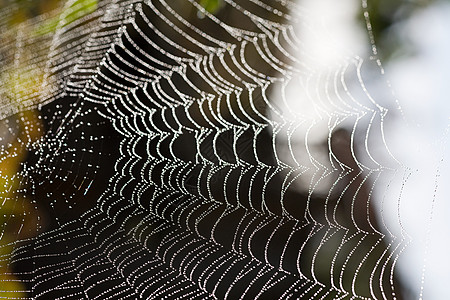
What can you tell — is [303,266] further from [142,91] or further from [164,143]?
[142,91]

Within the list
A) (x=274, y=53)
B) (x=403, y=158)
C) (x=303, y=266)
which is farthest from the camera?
(x=303, y=266)

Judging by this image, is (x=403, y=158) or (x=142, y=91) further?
(x=142, y=91)

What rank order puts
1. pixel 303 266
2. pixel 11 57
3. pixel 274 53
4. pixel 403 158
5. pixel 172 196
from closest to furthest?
1. pixel 403 158
2. pixel 11 57
3. pixel 172 196
4. pixel 274 53
5. pixel 303 266

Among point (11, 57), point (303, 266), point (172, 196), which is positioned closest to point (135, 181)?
point (172, 196)

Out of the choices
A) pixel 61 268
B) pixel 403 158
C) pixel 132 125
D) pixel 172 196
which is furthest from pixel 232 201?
pixel 403 158

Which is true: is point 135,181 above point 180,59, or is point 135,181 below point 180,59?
below

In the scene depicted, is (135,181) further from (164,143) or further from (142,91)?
(142,91)

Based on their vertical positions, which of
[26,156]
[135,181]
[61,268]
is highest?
[26,156]
